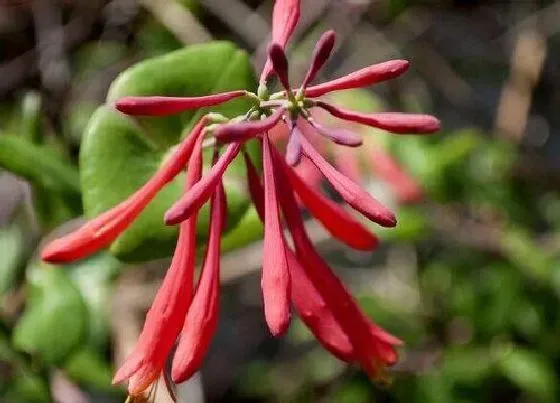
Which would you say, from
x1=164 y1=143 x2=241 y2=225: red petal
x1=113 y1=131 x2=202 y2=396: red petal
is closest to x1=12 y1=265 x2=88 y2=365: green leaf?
x1=113 y1=131 x2=202 y2=396: red petal

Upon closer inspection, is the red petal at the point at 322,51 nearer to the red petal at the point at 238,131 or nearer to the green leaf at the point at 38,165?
the red petal at the point at 238,131

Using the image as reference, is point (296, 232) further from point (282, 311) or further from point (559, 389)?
point (559, 389)

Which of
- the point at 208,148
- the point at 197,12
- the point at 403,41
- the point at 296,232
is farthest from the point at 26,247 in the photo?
the point at 403,41

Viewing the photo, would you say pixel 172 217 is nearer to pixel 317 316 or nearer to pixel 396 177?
pixel 317 316

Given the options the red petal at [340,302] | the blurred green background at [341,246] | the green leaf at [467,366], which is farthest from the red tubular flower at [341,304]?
the green leaf at [467,366]

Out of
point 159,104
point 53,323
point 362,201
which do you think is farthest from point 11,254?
point 362,201

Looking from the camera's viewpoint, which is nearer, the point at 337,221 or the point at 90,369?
the point at 337,221
